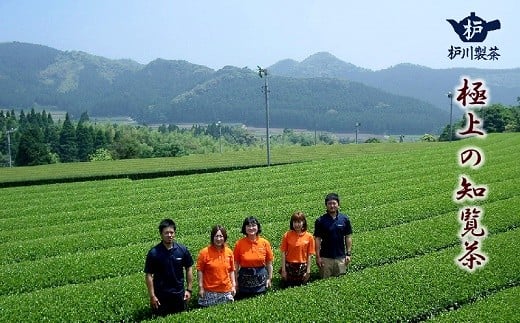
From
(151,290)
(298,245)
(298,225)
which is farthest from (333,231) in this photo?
(151,290)

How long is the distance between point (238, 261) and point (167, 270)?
157 centimetres

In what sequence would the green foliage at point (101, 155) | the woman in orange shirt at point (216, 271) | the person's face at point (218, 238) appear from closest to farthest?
the person's face at point (218, 238)
the woman in orange shirt at point (216, 271)
the green foliage at point (101, 155)

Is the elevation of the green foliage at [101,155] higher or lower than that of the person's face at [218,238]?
lower

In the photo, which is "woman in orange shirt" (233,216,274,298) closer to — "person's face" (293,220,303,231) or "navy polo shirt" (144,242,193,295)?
"person's face" (293,220,303,231)

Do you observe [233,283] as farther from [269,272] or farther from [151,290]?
[151,290]

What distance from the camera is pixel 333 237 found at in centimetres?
1154

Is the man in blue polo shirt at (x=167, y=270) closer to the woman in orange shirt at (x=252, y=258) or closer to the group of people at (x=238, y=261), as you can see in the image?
the group of people at (x=238, y=261)

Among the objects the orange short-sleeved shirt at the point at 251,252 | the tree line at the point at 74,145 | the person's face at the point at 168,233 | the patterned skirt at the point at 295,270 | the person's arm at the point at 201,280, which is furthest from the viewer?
the tree line at the point at 74,145

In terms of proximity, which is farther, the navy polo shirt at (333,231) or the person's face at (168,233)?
the navy polo shirt at (333,231)

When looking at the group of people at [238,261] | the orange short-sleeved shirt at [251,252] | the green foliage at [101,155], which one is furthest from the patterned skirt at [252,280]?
the green foliage at [101,155]

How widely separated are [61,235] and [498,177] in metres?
20.0

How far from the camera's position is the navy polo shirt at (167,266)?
973 cm

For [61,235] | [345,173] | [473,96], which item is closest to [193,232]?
[61,235]

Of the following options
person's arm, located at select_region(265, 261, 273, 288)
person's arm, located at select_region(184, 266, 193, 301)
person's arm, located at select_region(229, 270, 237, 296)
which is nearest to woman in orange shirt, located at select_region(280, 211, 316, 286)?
person's arm, located at select_region(265, 261, 273, 288)
